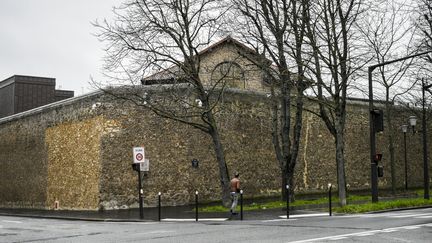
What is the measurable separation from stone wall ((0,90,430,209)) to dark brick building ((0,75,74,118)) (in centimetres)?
536

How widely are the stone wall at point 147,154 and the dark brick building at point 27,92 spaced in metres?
5.36

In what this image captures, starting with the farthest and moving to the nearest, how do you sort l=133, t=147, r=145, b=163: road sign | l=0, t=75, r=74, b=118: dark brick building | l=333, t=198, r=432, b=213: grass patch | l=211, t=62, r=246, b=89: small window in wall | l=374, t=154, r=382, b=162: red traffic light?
l=0, t=75, r=74, b=118: dark brick building
l=211, t=62, r=246, b=89: small window in wall
l=133, t=147, r=145, b=163: road sign
l=374, t=154, r=382, b=162: red traffic light
l=333, t=198, r=432, b=213: grass patch

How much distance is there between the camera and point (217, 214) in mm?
20500

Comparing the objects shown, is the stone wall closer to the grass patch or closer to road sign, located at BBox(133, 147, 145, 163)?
road sign, located at BBox(133, 147, 145, 163)

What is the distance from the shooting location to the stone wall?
86.5 ft

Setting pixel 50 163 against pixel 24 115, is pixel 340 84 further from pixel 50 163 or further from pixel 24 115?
pixel 24 115

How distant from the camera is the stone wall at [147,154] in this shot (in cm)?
2638

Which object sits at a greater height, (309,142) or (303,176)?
(309,142)

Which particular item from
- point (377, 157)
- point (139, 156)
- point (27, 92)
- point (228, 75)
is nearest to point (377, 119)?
point (377, 157)

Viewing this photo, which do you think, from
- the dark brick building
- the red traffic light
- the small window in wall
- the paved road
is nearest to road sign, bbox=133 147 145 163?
the small window in wall

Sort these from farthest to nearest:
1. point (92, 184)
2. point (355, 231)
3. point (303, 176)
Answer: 1. point (303, 176)
2. point (92, 184)
3. point (355, 231)

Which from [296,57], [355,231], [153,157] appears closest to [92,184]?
[153,157]

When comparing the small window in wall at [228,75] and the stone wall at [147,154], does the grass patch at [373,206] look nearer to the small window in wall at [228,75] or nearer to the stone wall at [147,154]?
the small window in wall at [228,75]

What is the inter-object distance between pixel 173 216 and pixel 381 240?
11448 mm
